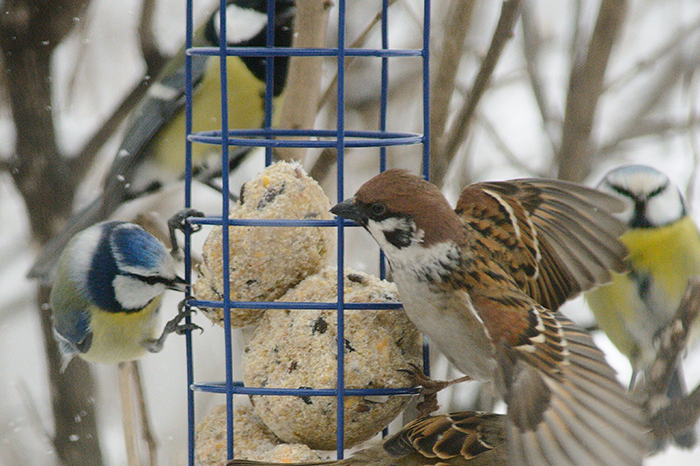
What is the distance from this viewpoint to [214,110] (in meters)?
3.92

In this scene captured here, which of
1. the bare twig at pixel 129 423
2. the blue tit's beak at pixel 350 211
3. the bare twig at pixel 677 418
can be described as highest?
the blue tit's beak at pixel 350 211

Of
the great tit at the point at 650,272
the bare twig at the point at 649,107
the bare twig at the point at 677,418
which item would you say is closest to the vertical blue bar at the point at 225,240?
the bare twig at the point at 677,418

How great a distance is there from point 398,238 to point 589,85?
129cm

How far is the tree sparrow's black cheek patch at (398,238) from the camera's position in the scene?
7.86 ft

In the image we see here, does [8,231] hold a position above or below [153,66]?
below

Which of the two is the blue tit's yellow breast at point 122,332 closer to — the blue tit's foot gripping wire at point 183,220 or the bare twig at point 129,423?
the bare twig at point 129,423

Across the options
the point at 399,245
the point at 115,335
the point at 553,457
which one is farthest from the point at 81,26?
the point at 553,457

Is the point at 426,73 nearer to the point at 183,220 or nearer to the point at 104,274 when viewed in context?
the point at 183,220

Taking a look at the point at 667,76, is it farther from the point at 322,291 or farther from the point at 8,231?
the point at 8,231

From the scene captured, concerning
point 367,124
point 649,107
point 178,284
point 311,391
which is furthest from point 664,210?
point 311,391

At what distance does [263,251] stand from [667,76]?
9.80ft

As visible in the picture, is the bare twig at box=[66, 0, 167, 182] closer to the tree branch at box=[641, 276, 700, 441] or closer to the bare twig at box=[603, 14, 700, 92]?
the bare twig at box=[603, 14, 700, 92]

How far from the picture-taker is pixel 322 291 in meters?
2.48

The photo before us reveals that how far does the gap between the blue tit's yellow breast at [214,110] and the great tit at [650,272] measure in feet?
5.53
